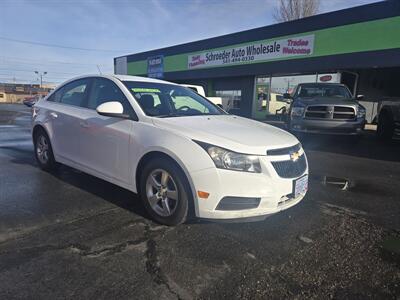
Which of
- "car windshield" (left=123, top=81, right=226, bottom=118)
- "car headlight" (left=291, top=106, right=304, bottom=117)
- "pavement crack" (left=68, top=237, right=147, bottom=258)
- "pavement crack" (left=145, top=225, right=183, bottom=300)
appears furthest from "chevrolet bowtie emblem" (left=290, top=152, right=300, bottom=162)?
"car headlight" (left=291, top=106, right=304, bottom=117)

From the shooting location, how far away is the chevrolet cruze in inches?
112

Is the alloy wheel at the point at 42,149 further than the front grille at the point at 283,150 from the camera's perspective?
Yes

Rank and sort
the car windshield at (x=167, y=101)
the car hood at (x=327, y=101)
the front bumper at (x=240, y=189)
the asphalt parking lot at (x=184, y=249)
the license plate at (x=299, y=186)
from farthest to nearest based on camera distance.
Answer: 1. the car hood at (x=327, y=101)
2. the car windshield at (x=167, y=101)
3. the license plate at (x=299, y=186)
4. the front bumper at (x=240, y=189)
5. the asphalt parking lot at (x=184, y=249)

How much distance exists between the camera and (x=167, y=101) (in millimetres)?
4039

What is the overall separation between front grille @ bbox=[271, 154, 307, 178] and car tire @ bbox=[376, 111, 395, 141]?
7.91 meters

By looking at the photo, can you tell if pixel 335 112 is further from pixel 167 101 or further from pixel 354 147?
pixel 167 101

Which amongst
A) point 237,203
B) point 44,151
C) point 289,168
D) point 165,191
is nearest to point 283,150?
point 289,168

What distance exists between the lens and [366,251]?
2793 millimetres

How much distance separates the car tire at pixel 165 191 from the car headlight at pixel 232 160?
38 cm

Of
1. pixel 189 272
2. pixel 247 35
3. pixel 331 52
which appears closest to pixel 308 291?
pixel 189 272

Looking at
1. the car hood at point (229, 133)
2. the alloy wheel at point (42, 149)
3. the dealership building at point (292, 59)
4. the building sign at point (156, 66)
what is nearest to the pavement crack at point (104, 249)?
the car hood at point (229, 133)

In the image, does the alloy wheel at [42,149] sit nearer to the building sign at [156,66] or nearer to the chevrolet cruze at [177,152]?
the chevrolet cruze at [177,152]

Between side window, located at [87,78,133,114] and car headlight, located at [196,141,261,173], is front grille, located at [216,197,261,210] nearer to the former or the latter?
car headlight, located at [196,141,261,173]

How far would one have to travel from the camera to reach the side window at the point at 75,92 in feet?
14.5
